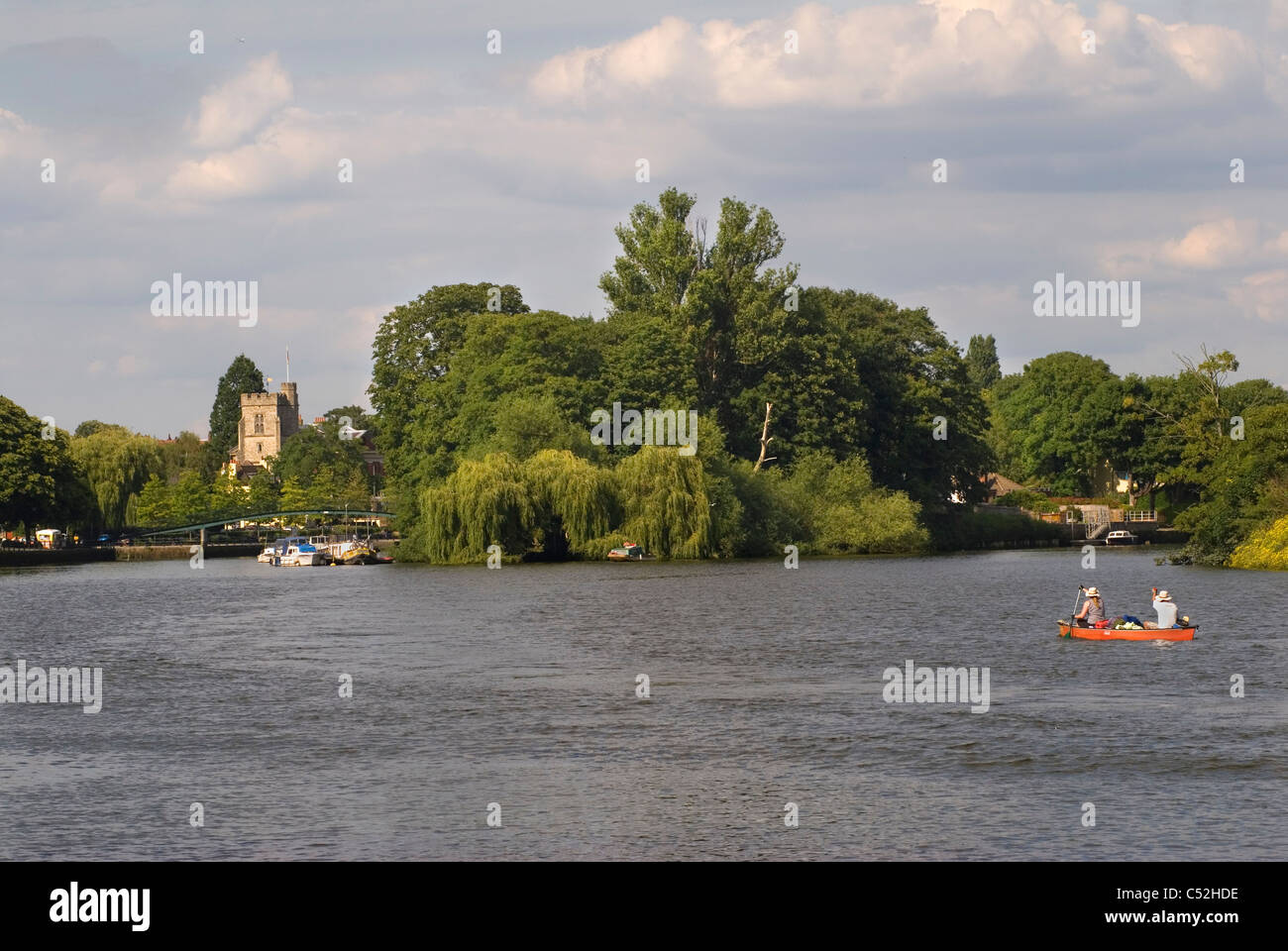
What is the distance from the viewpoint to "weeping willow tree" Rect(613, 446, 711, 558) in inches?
3605

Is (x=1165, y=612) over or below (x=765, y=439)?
below

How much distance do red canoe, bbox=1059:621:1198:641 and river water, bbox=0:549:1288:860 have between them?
360 millimetres

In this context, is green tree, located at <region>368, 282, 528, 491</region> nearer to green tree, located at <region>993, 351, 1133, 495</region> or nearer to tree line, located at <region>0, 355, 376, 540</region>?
tree line, located at <region>0, 355, 376, 540</region>

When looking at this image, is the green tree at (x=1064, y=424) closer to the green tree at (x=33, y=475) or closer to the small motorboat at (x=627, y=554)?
the small motorboat at (x=627, y=554)

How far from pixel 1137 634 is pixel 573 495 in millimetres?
48454

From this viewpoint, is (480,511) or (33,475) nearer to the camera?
(480,511)

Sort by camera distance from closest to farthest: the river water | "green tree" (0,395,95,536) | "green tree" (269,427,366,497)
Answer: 1. the river water
2. "green tree" (0,395,95,536)
3. "green tree" (269,427,366,497)

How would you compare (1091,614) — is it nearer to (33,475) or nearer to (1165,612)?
(1165,612)

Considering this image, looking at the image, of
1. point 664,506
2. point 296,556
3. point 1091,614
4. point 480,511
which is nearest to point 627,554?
point 664,506

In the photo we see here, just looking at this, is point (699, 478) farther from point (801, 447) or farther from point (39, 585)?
point (39, 585)

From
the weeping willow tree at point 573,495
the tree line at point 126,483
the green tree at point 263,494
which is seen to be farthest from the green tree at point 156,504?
the weeping willow tree at point 573,495

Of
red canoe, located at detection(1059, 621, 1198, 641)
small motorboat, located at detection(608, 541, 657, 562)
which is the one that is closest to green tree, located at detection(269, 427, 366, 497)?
small motorboat, located at detection(608, 541, 657, 562)

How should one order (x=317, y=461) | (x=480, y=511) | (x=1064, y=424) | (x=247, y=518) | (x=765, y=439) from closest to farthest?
(x=480, y=511) → (x=765, y=439) → (x=247, y=518) → (x=1064, y=424) → (x=317, y=461)

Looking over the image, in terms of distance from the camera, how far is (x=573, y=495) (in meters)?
90.2
